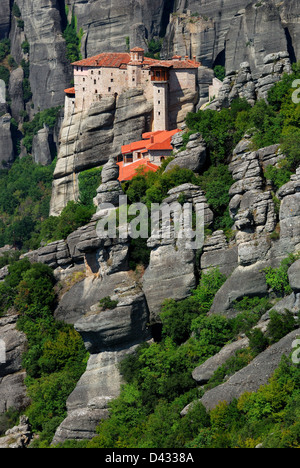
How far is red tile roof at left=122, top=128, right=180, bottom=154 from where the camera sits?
78.3 meters

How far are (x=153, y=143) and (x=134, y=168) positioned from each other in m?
2.69

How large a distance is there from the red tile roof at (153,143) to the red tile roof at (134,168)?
1.12m

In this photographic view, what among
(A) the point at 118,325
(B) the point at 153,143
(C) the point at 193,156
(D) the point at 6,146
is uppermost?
(D) the point at 6,146

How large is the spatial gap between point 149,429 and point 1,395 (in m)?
14.1

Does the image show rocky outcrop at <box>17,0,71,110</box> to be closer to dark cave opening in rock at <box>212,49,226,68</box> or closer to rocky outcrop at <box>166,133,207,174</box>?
dark cave opening in rock at <box>212,49,226,68</box>

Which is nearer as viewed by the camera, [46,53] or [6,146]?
[46,53]

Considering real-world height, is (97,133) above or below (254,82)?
below

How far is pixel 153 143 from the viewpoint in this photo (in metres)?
79.6

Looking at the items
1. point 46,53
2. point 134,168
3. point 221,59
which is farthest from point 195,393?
point 46,53

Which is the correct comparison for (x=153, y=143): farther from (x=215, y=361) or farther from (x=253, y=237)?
(x=215, y=361)

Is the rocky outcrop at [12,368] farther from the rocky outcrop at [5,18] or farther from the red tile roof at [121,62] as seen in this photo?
the rocky outcrop at [5,18]

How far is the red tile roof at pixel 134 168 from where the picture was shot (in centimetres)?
7512

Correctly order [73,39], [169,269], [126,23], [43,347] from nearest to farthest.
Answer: [169,269], [43,347], [126,23], [73,39]
